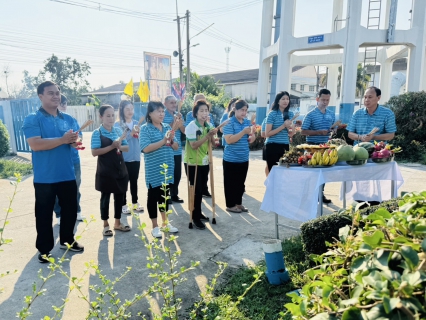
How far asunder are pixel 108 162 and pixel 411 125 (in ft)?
33.3

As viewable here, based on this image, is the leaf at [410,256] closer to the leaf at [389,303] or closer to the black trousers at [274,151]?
the leaf at [389,303]

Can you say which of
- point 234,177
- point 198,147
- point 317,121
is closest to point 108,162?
point 198,147

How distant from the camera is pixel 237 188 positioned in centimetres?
548

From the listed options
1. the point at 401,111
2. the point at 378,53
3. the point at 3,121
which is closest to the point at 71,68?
the point at 3,121

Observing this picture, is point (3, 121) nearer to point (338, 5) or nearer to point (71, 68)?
point (338, 5)

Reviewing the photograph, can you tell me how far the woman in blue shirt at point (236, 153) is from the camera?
5129 millimetres

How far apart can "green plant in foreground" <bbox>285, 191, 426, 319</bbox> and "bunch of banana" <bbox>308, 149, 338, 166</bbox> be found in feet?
8.90

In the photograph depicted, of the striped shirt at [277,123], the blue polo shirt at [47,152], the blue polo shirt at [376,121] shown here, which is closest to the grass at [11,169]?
the blue polo shirt at [47,152]

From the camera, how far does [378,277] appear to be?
85 centimetres

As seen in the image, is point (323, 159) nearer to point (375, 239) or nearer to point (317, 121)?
point (317, 121)

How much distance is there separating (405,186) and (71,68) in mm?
53610

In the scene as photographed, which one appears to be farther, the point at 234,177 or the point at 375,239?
the point at 234,177

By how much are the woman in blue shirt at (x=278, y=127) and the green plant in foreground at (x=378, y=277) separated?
13.7ft

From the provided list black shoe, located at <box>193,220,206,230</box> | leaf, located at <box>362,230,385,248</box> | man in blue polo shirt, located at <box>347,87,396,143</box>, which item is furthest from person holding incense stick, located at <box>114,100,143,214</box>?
leaf, located at <box>362,230,385,248</box>
